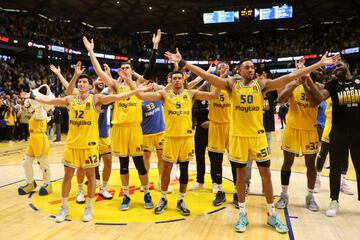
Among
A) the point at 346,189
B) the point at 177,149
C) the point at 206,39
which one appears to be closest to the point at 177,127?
the point at 177,149

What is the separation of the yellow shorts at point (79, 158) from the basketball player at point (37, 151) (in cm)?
170

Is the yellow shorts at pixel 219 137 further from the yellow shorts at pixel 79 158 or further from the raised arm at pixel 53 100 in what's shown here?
the raised arm at pixel 53 100

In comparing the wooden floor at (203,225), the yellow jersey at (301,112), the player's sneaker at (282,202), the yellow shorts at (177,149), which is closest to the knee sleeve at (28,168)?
the wooden floor at (203,225)

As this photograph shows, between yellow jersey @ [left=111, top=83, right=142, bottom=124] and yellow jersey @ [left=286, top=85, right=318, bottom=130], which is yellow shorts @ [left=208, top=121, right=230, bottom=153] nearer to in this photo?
yellow jersey @ [left=286, top=85, right=318, bottom=130]

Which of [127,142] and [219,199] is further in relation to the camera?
[219,199]

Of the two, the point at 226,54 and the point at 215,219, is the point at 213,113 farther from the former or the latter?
the point at 226,54

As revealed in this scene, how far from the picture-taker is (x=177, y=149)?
4879 millimetres

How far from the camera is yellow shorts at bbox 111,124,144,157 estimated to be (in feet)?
17.1

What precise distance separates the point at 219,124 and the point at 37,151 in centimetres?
349

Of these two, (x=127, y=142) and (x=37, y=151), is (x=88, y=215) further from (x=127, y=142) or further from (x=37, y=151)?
(x=37, y=151)

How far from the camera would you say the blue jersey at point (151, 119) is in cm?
595

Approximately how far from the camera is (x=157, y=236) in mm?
4074

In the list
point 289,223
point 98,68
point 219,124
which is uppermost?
point 98,68

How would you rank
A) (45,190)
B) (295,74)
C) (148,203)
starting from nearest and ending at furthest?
(295,74)
(148,203)
(45,190)
